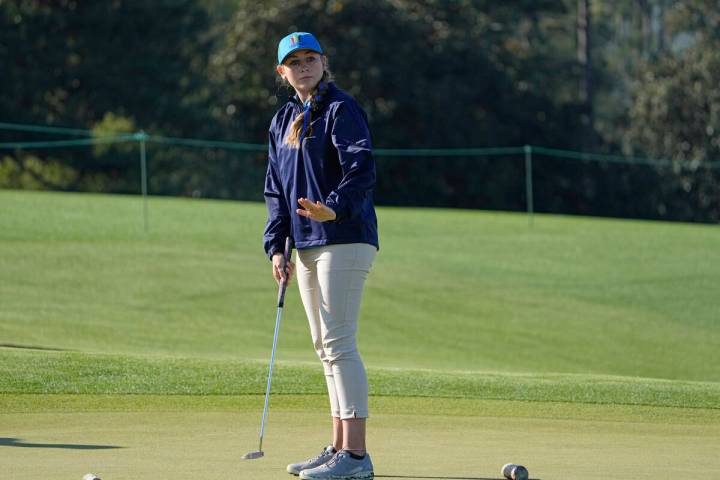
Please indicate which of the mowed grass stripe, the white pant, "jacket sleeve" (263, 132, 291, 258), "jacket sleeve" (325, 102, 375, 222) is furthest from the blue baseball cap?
the mowed grass stripe

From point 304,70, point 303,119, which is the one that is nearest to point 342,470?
point 303,119

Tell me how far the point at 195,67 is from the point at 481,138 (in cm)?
1096

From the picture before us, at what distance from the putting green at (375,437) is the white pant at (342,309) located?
0.36m

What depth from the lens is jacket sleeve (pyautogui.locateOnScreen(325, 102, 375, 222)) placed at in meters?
5.33

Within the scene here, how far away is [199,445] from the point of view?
6.10 metres

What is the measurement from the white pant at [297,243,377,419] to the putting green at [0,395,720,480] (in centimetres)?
36

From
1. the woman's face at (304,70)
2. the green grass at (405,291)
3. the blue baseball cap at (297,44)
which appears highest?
the blue baseball cap at (297,44)

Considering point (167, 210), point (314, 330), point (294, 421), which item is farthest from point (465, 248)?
point (314, 330)

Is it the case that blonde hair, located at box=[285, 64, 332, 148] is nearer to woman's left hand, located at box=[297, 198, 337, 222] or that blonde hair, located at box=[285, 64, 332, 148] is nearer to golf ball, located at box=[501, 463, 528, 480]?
woman's left hand, located at box=[297, 198, 337, 222]

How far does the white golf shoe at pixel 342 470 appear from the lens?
17.6ft

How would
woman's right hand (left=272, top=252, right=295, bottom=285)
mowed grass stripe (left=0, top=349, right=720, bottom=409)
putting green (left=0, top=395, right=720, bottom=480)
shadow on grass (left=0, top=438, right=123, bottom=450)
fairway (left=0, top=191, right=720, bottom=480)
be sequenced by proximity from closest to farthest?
putting green (left=0, top=395, right=720, bottom=480)
woman's right hand (left=272, top=252, right=295, bottom=285)
shadow on grass (left=0, top=438, right=123, bottom=450)
fairway (left=0, top=191, right=720, bottom=480)
mowed grass stripe (left=0, top=349, right=720, bottom=409)

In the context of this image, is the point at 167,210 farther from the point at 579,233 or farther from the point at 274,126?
the point at 274,126

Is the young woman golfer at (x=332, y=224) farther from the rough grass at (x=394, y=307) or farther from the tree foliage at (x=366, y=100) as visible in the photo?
the tree foliage at (x=366, y=100)

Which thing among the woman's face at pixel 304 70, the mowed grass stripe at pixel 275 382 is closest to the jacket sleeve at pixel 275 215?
the woman's face at pixel 304 70
